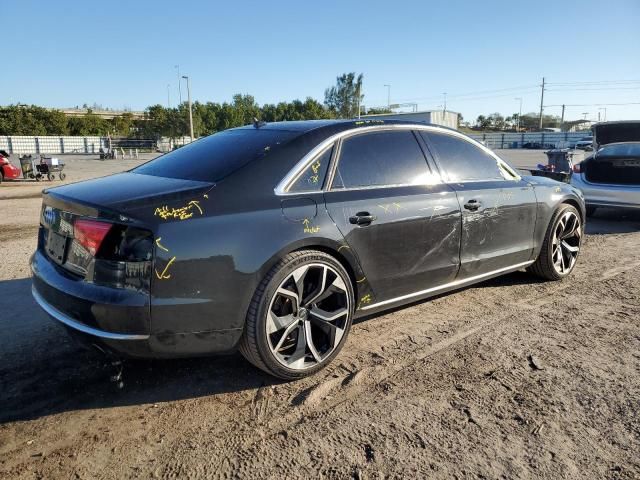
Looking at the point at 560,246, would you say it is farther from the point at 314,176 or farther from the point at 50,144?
the point at 50,144

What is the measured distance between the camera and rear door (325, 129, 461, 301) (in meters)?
3.27

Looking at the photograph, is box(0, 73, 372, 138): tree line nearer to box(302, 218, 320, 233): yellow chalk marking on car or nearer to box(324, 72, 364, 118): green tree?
box(324, 72, 364, 118): green tree

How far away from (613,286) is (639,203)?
12.8 ft

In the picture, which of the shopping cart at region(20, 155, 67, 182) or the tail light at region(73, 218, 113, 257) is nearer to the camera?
the tail light at region(73, 218, 113, 257)

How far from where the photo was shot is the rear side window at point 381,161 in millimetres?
3387

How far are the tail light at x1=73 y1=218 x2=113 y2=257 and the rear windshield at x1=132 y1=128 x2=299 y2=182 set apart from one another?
2.19ft

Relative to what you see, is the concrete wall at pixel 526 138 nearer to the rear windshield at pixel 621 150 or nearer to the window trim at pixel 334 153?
the rear windshield at pixel 621 150

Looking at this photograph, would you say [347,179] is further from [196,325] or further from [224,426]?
[224,426]

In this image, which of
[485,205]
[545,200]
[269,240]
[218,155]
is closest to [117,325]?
[269,240]

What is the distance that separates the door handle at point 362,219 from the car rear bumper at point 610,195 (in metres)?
6.64

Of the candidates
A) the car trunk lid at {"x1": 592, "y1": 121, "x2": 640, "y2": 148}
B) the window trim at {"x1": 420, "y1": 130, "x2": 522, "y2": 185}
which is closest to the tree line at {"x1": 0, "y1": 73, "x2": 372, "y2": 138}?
the car trunk lid at {"x1": 592, "y1": 121, "x2": 640, "y2": 148}

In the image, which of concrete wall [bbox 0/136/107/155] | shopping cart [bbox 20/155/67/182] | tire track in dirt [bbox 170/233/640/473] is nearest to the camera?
tire track in dirt [bbox 170/233/640/473]

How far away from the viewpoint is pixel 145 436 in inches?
98.1

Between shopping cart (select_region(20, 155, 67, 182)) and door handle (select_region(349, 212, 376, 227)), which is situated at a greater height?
door handle (select_region(349, 212, 376, 227))
